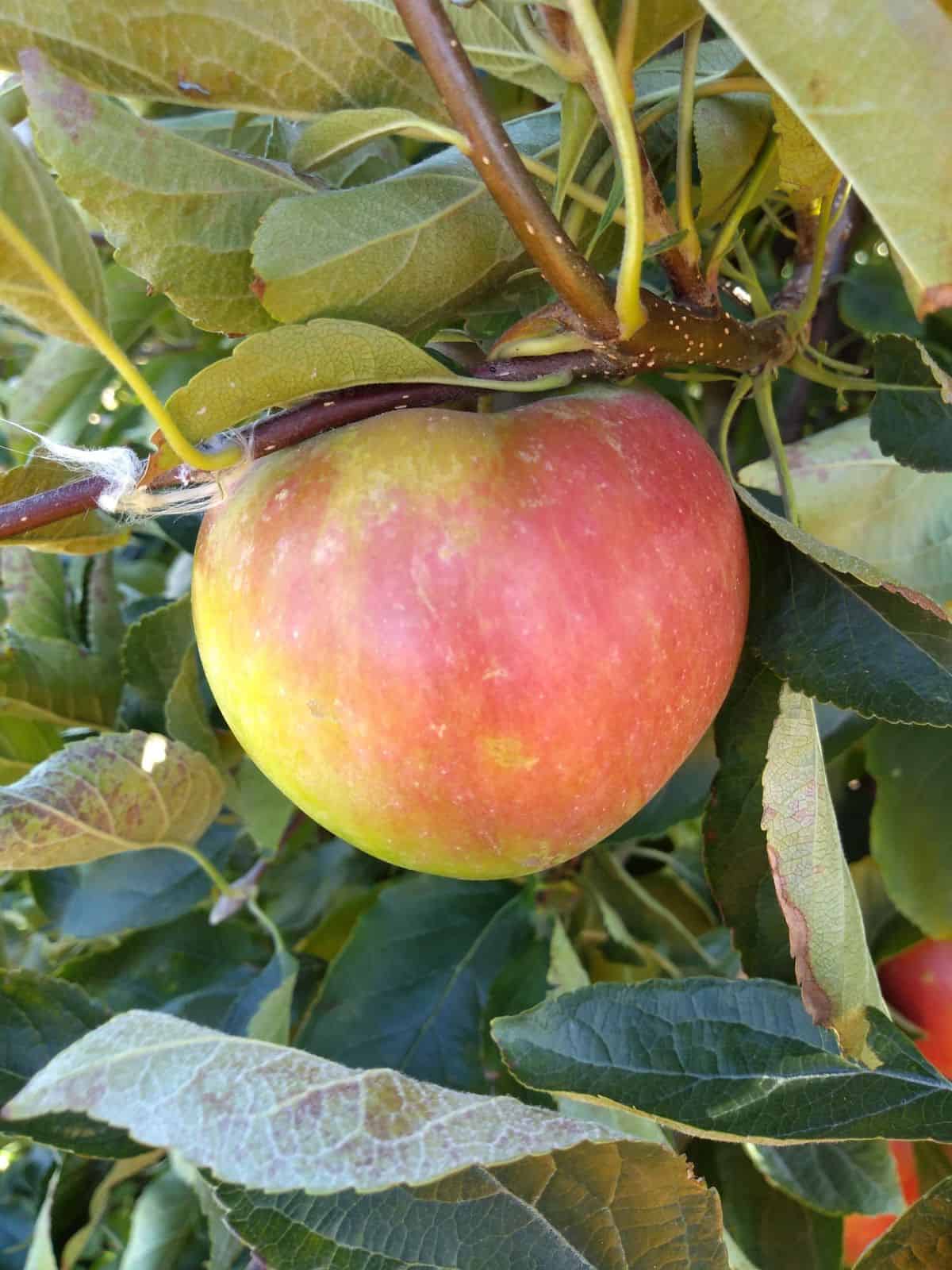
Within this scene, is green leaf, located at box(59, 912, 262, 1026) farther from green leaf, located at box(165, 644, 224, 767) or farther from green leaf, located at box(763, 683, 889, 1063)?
green leaf, located at box(763, 683, 889, 1063)

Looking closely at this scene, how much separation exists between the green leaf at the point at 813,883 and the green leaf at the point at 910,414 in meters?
0.15

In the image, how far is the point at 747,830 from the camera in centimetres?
55

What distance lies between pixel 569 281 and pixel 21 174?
206 millimetres

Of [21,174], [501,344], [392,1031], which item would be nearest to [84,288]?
[21,174]

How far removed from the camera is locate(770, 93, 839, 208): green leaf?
1.37 ft

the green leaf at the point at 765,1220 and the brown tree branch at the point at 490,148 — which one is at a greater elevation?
the brown tree branch at the point at 490,148

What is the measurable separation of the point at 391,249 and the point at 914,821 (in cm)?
54

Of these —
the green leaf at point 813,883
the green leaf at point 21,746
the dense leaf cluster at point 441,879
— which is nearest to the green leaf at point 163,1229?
the dense leaf cluster at point 441,879

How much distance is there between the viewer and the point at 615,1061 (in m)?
0.50

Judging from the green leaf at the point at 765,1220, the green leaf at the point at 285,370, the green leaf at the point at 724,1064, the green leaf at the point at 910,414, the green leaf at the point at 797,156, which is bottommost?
the green leaf at the point at 765,1220

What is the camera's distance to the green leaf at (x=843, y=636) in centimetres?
44

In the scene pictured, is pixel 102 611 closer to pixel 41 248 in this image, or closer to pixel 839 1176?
pixel 41 248

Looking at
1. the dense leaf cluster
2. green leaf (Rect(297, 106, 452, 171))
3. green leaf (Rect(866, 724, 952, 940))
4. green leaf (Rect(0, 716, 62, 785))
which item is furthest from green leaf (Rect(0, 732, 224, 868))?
green leaf (Rect(866, 724, 952, 940))

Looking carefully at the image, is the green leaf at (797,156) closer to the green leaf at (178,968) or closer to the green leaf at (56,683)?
the green leaf at (56,683)
